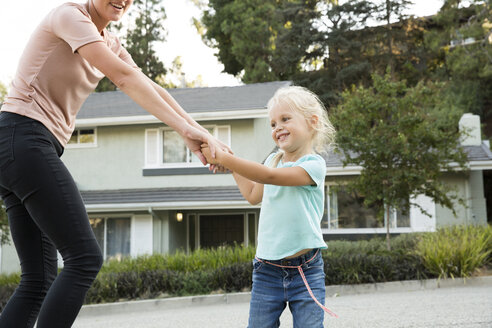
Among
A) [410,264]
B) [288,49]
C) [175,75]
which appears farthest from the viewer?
[175,75]

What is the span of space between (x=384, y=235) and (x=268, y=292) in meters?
14.9

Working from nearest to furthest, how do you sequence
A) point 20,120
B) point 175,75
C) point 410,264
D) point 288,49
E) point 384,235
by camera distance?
Answer: 1. point 20,120
2. point 410,264
3. point 384,235
4. point 288,49
5. point 175,75

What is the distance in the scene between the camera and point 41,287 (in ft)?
7.42

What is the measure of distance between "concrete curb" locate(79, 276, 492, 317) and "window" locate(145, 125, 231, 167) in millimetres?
8768

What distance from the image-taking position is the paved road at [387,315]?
544cm

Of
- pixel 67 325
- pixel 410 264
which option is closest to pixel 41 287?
pixel 67 325

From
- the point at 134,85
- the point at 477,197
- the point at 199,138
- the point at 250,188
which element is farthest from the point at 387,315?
the point at 477,197

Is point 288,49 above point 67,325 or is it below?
above

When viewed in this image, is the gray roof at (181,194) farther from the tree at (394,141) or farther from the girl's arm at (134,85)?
the girl's arm at (134,85)

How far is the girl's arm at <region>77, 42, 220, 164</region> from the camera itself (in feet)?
7.21

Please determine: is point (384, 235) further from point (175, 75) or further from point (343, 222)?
point (175, 75)

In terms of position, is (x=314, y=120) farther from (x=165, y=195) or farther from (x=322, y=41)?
(x=322, y=41)

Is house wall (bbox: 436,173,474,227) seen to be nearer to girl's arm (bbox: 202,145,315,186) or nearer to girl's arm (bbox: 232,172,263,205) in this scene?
girl's arm (bbox: 232,172,263,205)

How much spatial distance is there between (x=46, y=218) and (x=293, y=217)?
1145mm
